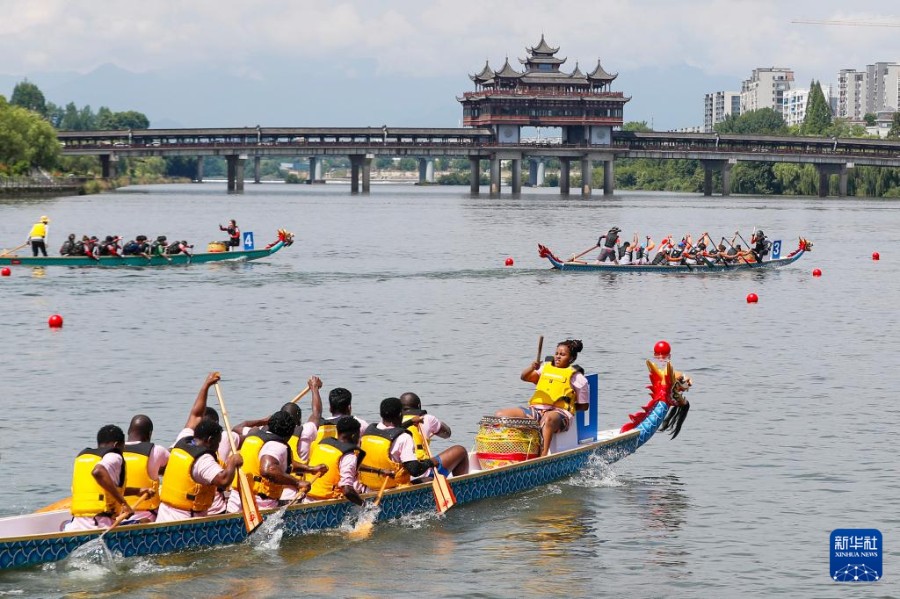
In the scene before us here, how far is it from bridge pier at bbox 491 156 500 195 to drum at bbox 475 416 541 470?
146 m

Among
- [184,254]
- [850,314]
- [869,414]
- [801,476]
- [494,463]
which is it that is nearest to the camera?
[494,463]

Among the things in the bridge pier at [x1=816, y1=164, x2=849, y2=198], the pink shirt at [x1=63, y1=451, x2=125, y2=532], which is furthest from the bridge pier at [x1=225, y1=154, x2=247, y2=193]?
the pink shirt at [x1=63, y1=451, x2=125, y2=532]

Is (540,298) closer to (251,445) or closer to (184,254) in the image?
(184,254)

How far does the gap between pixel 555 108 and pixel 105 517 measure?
15762 cm

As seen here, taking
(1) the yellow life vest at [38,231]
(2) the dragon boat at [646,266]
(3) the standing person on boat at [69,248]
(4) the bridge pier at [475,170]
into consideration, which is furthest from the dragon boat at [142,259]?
(4) the bridge pier at [475,170]

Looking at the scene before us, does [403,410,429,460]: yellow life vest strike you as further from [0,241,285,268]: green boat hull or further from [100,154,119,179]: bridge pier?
[100,154,119,179]: bridge pier

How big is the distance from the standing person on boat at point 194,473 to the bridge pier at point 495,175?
15032cm

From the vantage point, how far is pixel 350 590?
50.6 feet

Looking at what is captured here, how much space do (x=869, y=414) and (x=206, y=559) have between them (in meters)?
14.7

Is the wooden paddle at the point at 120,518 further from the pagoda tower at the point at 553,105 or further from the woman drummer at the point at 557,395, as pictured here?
the pagoda tower at the point at 553,105

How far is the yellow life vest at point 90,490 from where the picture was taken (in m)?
14.8

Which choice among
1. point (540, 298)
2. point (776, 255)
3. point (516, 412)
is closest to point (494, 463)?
point (516, 412)

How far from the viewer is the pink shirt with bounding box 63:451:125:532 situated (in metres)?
14.8

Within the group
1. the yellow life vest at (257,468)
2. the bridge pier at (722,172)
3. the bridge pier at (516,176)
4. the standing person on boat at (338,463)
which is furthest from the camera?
the bridge pier at (516,176)
